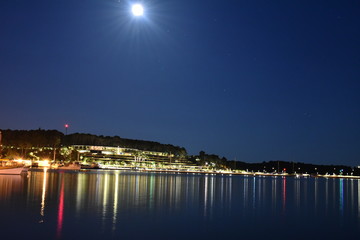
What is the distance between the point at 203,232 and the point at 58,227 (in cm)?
786

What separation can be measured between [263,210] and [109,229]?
1772cm

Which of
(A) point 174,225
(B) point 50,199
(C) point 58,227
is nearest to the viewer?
(C) point 58,227

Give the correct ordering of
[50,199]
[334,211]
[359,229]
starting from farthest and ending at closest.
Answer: [334,211], [50,199], [359,229]

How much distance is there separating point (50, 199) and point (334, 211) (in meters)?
25.5

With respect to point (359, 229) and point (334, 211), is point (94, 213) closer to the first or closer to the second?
point (359, 229)

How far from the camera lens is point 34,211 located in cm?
2802

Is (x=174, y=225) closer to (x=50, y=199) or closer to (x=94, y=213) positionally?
(x=94, y=213)

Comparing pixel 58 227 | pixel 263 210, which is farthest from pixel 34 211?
pixel 263 210

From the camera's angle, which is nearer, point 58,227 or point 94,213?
point 58,227

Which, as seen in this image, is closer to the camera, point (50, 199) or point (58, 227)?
point (58, 227)

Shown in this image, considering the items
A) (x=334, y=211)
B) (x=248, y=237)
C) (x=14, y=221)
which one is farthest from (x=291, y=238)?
(x=334, y=211)

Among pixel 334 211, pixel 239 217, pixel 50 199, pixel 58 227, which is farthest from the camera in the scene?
pixel 334 211

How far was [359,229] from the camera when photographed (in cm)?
2738

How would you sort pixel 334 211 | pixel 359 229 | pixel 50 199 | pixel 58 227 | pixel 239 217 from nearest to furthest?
pixel 58 227, pixel 359 229, pixel 239 217, pixel 50 199, pixel 334 211
